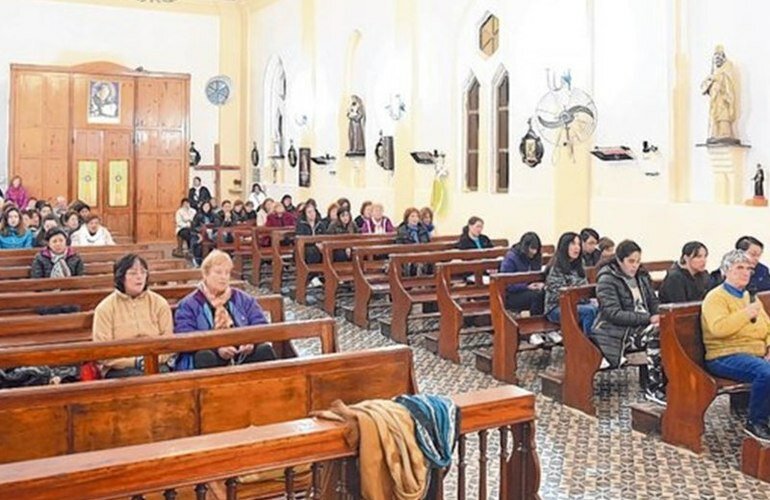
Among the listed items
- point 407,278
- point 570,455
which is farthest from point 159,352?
point 407,278

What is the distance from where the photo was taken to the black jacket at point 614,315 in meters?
5.77

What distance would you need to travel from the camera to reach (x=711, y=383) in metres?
4.85

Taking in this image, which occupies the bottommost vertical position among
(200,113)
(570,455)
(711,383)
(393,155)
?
(570,455)

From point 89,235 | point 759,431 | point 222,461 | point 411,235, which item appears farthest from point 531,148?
point 222,461

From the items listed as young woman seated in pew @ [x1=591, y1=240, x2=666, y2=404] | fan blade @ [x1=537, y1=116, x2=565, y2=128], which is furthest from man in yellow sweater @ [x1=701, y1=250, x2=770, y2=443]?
fan blade @ [x1=537, y1=116, x2=565, y2=128]

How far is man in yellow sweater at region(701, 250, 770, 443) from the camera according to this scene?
4.95 m

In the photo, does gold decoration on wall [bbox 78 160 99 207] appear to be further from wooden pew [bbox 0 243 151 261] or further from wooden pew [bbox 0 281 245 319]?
wooden pew [bbox 0 281 245 319]

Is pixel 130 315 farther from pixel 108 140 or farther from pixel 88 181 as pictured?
pixel 108 140

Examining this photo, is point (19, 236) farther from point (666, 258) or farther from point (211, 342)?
point (666, 258)

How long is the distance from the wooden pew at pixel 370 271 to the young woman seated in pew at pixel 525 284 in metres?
1.62

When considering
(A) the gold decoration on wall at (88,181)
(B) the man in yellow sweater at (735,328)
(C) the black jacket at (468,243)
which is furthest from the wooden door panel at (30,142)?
(B) the man in yellow sweater at (735,328)

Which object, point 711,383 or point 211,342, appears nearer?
point 211,342

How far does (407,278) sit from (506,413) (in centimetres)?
578

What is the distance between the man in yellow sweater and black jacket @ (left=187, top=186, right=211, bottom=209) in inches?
509
